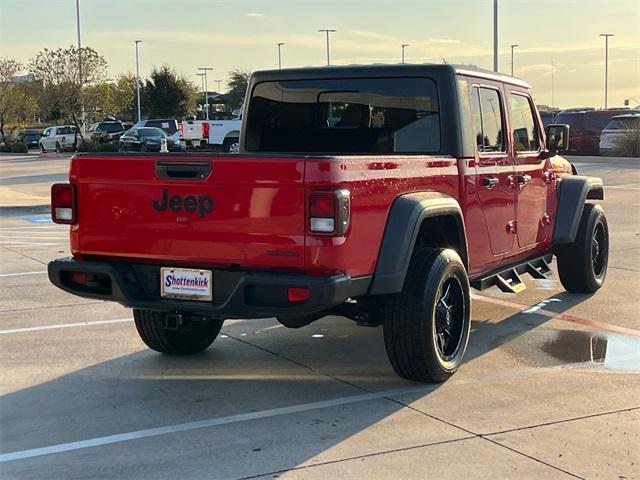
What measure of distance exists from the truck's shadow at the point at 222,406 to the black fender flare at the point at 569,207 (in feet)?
3.91

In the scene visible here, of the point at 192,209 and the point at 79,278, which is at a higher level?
the point at 192,209

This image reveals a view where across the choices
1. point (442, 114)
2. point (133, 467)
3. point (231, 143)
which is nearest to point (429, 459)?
point (133, 467)

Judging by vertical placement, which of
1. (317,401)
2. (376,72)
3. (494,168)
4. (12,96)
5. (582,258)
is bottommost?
(317,401)

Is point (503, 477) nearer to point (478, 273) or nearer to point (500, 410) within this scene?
point (500, 410)

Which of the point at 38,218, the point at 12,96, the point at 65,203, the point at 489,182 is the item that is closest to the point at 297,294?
the point at 65,203

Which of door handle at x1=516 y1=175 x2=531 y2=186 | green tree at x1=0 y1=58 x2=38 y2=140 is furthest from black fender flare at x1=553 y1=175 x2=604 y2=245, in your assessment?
green tree at x1=0 y1=58 x2=38 y2=140

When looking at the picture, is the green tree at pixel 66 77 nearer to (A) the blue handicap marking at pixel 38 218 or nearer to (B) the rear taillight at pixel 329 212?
(A) the blue handicap marking at pixel 38 218

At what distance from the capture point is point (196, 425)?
15.1 ft

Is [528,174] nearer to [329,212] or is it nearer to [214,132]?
[329,212]

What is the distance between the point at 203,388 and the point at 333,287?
4.58ft

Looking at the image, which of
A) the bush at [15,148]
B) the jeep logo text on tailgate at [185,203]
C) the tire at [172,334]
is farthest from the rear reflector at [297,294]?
the bush at [15,148]

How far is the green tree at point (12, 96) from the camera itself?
172 feet

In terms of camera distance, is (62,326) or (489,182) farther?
(62,326)

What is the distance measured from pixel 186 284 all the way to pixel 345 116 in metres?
2.15
